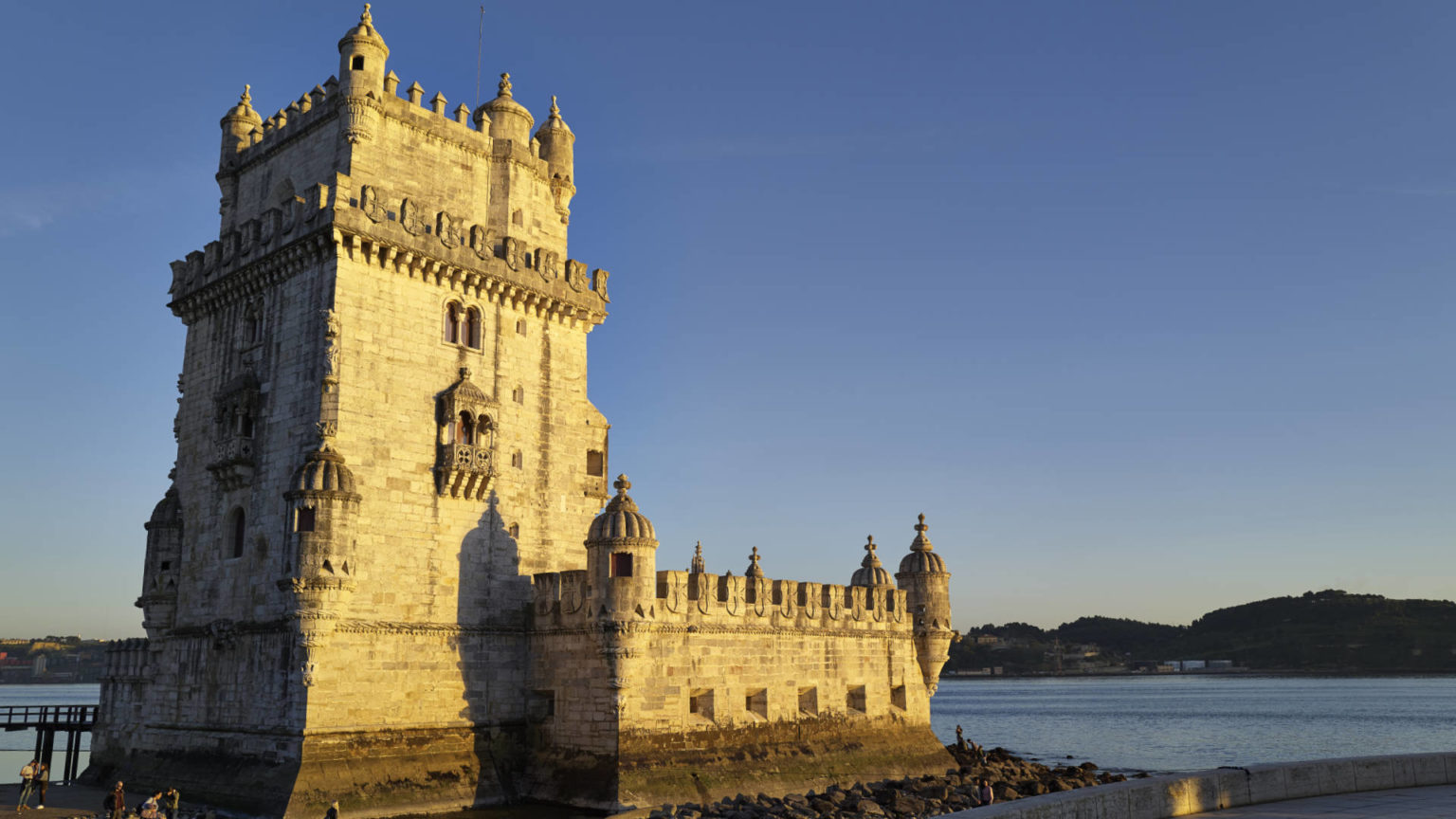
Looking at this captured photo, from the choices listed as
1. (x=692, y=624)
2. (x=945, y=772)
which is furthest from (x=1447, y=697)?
(x=692, y=624)

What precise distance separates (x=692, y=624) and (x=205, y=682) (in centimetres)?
1426

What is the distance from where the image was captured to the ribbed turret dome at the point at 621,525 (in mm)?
30094

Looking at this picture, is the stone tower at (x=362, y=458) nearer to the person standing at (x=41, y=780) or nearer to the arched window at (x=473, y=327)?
the arched window at (x=473, y=327)

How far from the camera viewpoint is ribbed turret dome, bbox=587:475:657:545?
1185 inches

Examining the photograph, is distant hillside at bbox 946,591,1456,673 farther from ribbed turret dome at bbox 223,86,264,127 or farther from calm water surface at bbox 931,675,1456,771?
ribbed turret dome at bbox 223,86,264,127

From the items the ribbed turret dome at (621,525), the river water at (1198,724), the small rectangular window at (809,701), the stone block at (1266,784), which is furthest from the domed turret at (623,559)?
the river water at (1198,724)

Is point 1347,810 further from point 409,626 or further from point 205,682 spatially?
point 205,682

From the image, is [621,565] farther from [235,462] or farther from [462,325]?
[235,462]

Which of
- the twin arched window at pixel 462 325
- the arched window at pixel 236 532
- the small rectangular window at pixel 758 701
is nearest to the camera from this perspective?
the arched window at pixel 236 532

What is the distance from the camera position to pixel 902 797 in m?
31.5

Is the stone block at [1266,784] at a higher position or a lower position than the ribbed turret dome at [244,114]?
lower

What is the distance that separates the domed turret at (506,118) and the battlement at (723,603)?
48.7 ft

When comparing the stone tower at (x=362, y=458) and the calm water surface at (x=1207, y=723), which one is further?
the calm water surface at (x=1207, y=723)

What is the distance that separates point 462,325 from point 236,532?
355 inches
